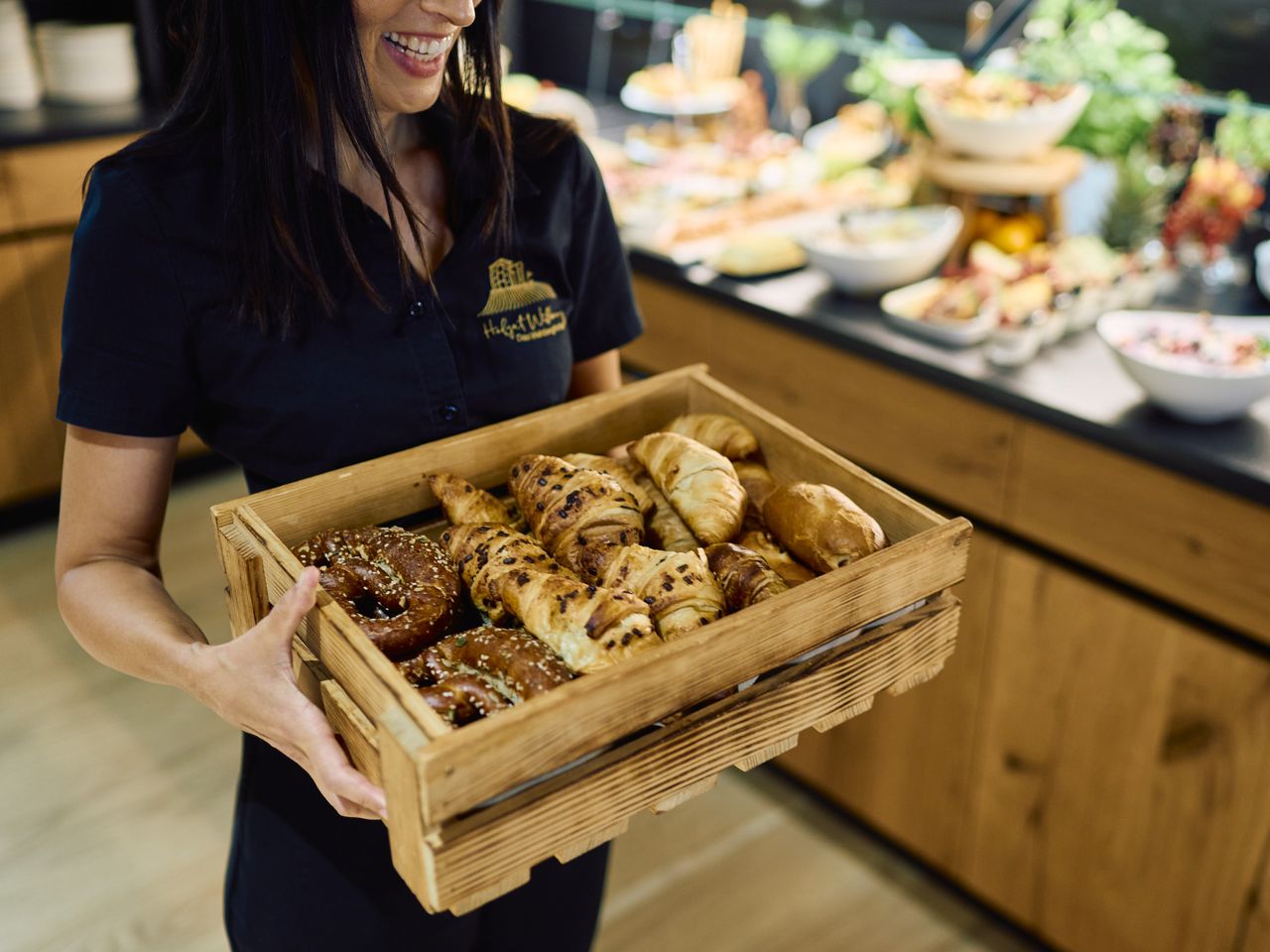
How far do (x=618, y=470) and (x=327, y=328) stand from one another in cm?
33

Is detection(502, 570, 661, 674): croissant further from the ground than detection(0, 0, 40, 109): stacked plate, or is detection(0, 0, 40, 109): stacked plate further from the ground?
detection(0, 0, 40, 109): stacked plate

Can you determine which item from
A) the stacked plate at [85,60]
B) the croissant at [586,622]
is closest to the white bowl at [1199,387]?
the croissant at [586,622]

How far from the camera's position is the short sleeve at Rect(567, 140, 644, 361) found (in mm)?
1412

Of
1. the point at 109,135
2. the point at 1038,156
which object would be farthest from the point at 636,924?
the point at 109,135

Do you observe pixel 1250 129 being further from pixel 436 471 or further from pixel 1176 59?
pixel 436 471

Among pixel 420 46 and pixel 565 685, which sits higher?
pixel 420 46

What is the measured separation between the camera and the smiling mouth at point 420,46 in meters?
1.10

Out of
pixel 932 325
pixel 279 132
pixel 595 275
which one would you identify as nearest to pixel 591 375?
pixel 595 275

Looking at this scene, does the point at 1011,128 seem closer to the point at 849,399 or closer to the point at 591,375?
the point at 849,399

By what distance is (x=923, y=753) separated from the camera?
2.13 m

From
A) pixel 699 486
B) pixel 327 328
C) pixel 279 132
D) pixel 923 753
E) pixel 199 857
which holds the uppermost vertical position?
pixel 279 132

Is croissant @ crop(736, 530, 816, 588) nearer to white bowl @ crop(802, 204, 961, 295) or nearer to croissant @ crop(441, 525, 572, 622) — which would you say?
croissant @ crop(441, 525, 572, 622)

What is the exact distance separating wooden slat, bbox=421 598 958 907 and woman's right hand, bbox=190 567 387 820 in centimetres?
11

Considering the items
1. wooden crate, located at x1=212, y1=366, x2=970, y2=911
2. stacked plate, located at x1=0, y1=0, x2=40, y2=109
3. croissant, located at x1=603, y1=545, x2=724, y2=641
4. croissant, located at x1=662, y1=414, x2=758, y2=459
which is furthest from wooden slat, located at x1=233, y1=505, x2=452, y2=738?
stacked plate, located at x1=0, y1=0, x2=40, y2=109
